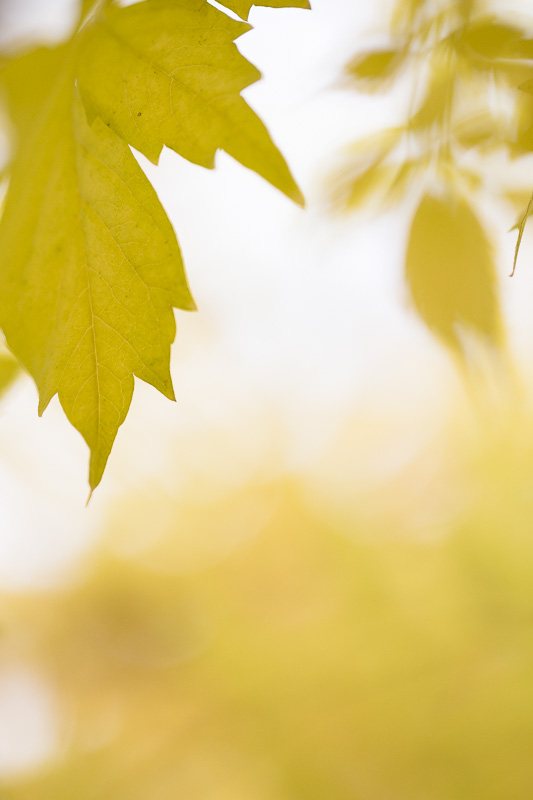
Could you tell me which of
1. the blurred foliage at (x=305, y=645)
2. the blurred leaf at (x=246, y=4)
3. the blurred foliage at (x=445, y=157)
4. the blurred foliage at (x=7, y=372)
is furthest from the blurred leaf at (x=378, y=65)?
the blurred foliage at (x=305, y=645)

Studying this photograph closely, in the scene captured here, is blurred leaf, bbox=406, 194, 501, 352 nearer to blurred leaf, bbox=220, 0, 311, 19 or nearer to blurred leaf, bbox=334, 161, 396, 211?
blurred leaf, bbox=334, 161, 396, 211

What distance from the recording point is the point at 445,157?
0.46 metres

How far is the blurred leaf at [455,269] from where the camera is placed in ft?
1.48

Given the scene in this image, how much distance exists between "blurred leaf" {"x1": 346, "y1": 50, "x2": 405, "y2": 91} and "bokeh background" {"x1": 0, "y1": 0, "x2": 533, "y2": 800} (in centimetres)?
29

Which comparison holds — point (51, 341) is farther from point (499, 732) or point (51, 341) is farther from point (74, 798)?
point (74, 798)

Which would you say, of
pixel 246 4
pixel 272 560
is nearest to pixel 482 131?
pixel 246 4

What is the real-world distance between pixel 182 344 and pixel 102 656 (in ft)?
Result: 1.75

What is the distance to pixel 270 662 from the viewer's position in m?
0.96

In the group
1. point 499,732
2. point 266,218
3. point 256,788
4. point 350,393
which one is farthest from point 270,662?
point 266,218

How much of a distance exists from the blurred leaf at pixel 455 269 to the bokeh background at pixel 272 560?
264 millimetres

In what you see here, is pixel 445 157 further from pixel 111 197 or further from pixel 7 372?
pixel 7 372

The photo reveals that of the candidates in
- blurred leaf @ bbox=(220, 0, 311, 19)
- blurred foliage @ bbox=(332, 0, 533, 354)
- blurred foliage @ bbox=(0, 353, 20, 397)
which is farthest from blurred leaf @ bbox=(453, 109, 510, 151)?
blurred foliage @ bbox=(0, 353, 20, 397)

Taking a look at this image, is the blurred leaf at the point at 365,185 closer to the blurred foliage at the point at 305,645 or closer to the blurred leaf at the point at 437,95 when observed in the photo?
the blurred leaf at the point at 437,95

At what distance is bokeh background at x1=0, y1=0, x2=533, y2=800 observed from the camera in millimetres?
838
